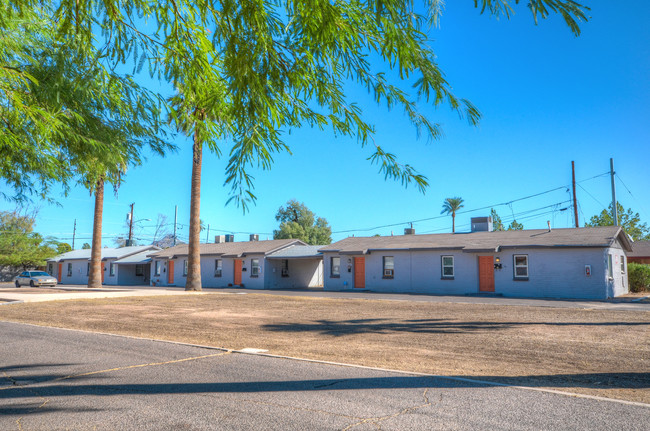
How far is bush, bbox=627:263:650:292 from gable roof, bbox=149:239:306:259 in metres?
25.0

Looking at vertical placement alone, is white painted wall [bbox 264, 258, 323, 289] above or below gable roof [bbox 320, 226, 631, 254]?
below

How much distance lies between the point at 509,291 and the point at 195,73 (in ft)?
82.8

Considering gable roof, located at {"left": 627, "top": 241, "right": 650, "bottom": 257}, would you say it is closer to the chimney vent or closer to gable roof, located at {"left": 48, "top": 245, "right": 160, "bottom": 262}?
the chimney vent

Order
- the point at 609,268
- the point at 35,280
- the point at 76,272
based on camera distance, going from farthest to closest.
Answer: the point at 76,272
the point at 35,280
the point at 609,268

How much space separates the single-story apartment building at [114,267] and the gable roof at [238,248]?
3.86 m

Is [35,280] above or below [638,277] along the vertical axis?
below

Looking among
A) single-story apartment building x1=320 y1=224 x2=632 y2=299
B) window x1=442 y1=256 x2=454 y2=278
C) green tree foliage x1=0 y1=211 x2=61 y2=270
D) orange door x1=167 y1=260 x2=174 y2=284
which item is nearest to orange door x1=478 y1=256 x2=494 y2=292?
single-story apartment building x1=320 y1=224 x2=632 y2=299

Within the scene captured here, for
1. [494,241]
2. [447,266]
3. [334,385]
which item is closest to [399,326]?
[334,385]

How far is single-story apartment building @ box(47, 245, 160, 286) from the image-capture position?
155 ft

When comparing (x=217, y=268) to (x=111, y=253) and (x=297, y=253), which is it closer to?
(x=297, y=253)

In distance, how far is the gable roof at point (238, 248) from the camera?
3794cm

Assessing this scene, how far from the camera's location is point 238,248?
133ft

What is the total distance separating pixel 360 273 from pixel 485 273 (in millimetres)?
8756

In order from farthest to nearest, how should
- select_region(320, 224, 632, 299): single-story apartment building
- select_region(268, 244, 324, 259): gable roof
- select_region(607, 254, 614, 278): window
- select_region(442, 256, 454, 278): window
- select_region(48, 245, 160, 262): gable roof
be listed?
1. select_region(48, 245, 160, 262): gable roof
2. select_region(268, 244, 324, 259): gable roof
3. select_region(442, 256, 454, 278): window
4. select_region(607, 254, 614, 278): window
5. select_region(320, 224, 632, 299): single-story apartment building
